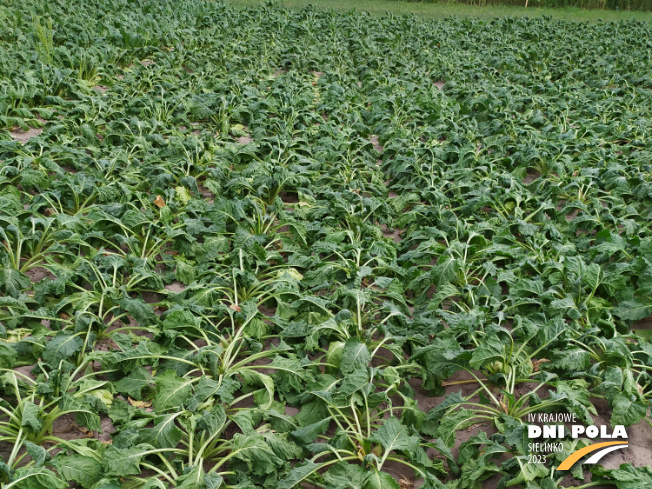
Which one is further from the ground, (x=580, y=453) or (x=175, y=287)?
(x=175, y=287)

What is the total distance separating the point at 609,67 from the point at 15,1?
15.3 metres

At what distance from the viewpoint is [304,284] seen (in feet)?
15.2

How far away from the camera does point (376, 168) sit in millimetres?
7266

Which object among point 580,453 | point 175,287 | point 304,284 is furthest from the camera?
point 175,287

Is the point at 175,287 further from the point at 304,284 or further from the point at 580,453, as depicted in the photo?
the point at 580,453

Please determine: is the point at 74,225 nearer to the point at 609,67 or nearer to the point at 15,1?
the point at 15,1

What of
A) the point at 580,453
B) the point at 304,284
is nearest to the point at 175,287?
the point at 304,284

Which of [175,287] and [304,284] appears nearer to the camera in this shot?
[304,284]

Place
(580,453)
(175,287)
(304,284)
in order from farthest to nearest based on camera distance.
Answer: (175,287) < (304,284) < (580,453)

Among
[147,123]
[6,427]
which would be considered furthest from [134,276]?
[147,123]

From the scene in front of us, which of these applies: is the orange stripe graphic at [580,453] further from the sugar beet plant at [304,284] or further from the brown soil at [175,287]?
the brown soil at [175,287]

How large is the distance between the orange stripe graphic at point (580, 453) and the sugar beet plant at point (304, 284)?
0.11 meters

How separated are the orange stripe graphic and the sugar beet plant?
0.11 m

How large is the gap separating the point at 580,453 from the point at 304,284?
2.46 meters
